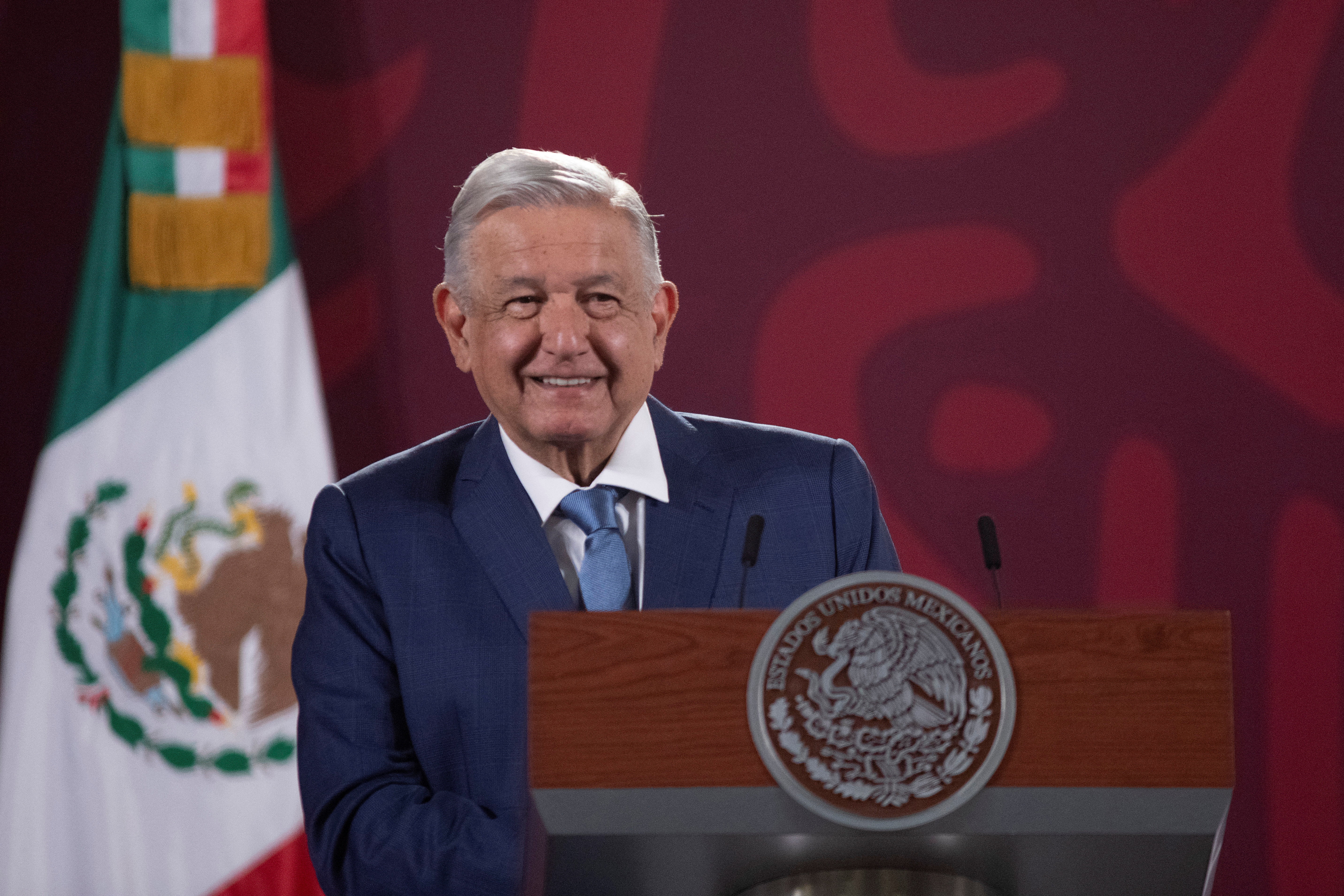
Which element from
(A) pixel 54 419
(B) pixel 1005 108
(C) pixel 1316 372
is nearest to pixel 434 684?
(A) pixel 54 419

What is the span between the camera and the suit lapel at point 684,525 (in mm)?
1485

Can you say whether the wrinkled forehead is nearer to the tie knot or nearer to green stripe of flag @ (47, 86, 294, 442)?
the tie knot

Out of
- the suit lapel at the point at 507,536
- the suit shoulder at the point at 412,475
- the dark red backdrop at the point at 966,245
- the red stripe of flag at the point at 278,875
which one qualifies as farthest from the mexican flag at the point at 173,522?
the suit lapel at the point at 507,536

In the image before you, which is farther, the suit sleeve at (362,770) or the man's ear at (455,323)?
the man's ear at (455,323)

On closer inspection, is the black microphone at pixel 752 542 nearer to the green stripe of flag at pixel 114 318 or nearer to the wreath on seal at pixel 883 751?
the wreath on seal at pixel 883 751

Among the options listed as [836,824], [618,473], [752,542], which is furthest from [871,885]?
[618,473]

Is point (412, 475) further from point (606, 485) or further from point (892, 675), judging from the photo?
point (892, 675)

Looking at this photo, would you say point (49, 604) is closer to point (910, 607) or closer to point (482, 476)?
point (482, 476)

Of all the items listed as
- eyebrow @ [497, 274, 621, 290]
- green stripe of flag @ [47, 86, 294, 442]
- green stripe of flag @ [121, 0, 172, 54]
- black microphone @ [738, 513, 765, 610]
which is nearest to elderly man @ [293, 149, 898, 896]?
eyebrow @ [497, 274, 621, 290]

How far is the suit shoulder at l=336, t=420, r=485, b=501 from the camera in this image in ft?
5.13

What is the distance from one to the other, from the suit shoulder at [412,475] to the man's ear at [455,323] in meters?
0.10

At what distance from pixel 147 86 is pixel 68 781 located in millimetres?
1425

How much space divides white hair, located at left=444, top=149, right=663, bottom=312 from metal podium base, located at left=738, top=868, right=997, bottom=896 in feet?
2.67

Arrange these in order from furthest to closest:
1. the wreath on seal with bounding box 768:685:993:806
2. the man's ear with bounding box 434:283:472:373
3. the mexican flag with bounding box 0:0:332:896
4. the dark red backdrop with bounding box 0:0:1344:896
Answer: the dark red backdrop with bounding box 0:0:1344:896
the mexican flag with bounding box 0:0:332:896
the man's ear with bounding box 434:283:472:373
the wreath on seal with bounding box 768:685:993:806
